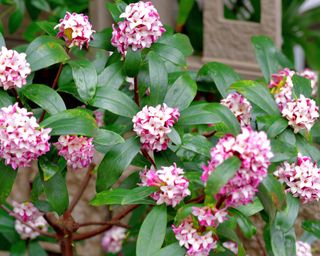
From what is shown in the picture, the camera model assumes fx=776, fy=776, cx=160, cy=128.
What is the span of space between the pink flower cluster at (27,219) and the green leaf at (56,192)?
18.4 inches

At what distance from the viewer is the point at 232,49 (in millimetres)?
2961

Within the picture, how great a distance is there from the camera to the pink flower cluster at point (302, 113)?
6.10ft

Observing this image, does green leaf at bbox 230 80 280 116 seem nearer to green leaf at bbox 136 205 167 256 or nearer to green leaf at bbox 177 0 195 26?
green leaf at bbox 136 205 167 256

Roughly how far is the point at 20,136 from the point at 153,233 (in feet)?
1.18

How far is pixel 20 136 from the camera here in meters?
1.66

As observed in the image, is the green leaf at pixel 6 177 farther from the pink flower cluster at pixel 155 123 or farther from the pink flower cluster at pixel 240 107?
the pink flower cluster at pixel 240 107

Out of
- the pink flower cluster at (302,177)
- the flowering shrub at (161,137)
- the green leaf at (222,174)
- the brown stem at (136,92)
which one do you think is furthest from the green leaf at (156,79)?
the green leaf at (222,174)

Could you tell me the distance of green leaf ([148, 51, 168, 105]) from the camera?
1884 millimetres

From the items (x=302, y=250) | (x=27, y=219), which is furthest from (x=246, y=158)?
(x=27, y=219)

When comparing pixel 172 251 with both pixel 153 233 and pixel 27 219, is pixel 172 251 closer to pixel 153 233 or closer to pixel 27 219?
pixel 153 233

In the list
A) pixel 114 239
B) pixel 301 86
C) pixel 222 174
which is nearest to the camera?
pixel 222 174

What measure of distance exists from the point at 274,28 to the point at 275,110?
1.05 m

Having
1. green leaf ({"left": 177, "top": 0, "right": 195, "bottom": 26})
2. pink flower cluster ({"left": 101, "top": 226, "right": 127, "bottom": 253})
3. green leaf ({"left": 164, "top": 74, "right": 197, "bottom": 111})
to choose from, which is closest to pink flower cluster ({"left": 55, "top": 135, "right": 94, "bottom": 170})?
green leaf ({"left": 164, "top": 74, "right": 197, "bottom": 111})

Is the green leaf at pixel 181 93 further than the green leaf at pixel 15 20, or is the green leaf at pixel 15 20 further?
the green leaf at pixel 15 20
